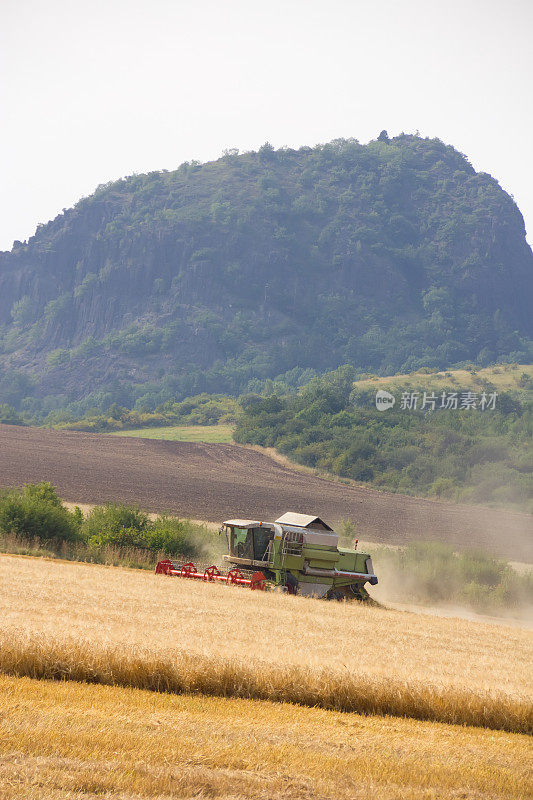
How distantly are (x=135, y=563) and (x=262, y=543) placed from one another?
457cm

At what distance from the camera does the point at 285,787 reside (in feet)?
23.6

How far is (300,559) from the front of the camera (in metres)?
27.8

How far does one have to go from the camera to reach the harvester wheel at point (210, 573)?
26077mm

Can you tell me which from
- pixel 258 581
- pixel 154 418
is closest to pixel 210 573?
pixel 258 581

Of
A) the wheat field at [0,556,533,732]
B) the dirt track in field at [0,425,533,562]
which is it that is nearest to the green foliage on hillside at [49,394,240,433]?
the dirt track in field at [0,425,533,562]

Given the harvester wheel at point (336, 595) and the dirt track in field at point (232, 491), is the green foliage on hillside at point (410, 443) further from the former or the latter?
the harvester wheel at point (336, 595)

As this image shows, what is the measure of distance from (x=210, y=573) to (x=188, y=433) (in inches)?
4006

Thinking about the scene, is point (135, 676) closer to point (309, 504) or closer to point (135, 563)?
point (135, 563)

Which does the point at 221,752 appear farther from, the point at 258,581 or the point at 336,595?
the point at 336,595

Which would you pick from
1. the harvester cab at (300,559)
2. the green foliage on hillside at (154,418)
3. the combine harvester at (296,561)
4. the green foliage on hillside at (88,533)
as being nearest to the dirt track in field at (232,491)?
→ the green foliage on hillside at (88,533)

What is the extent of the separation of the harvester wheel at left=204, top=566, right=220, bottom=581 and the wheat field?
16.9 feet

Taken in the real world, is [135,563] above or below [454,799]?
below

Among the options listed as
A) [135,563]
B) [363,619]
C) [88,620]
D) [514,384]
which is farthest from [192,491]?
[514,384]

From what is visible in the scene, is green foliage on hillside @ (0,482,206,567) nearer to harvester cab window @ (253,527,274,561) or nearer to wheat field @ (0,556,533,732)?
harvester cab window @ (253,527,274,561)
